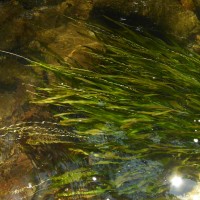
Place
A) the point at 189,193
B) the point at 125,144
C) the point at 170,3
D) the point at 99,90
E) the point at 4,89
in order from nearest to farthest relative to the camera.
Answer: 1. the point at 189,193
2. the point at 125,144
3. the point at 99,90
4. the point at 4,89
5. the point at 170,3

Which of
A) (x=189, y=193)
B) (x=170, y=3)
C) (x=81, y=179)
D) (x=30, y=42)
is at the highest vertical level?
(x=170, y=3)

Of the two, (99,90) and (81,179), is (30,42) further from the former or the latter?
(81,179)

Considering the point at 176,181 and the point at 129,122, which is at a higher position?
the point at 129,122

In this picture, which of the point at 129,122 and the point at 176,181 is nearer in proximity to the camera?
the point at 176,181

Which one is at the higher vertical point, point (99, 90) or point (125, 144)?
point (99, 90)

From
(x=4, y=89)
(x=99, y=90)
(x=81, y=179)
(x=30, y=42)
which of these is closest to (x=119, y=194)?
(x=81, y=179)
